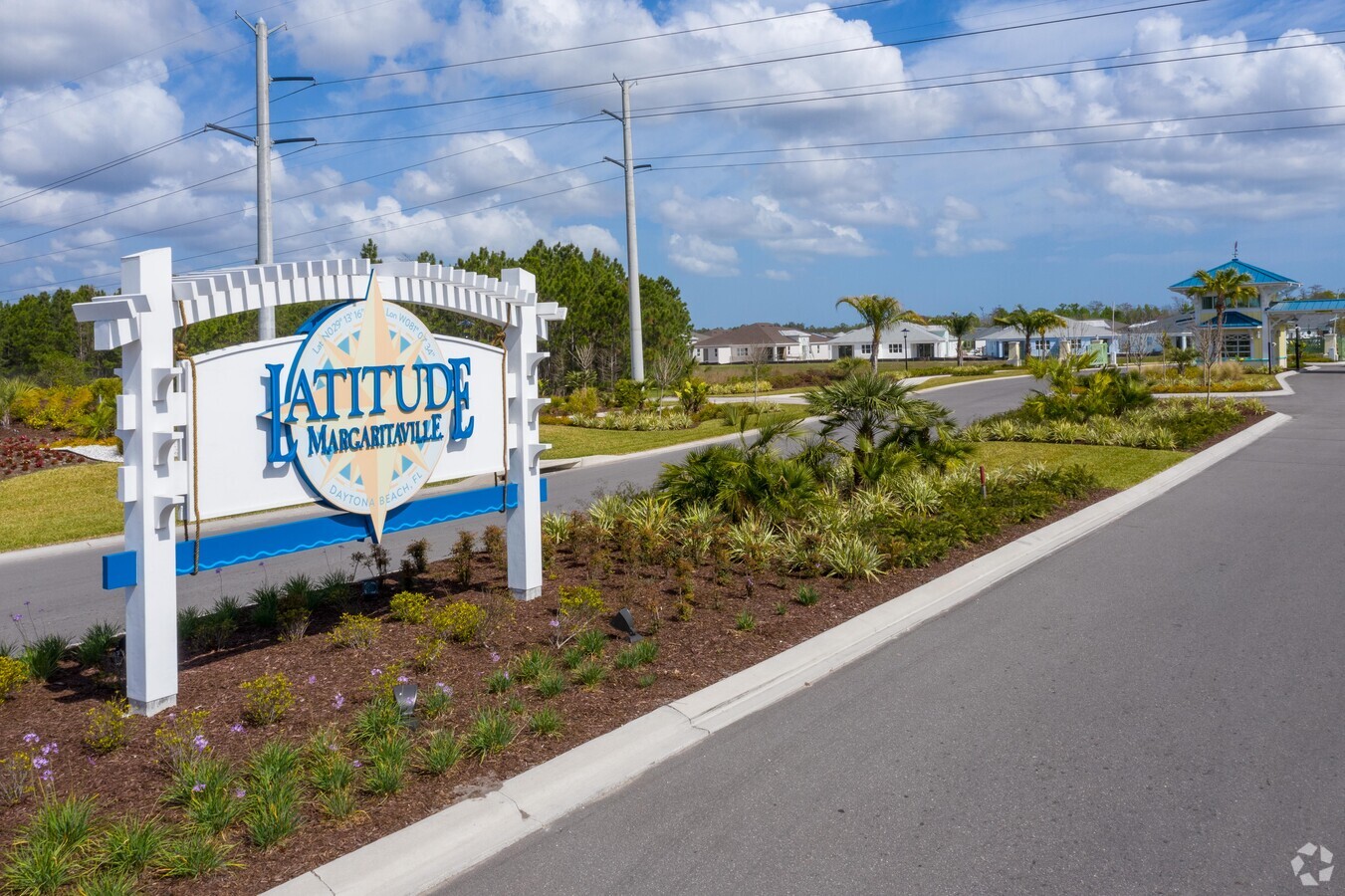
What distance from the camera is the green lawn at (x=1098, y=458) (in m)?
16.2

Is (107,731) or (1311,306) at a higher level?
(1311,306)

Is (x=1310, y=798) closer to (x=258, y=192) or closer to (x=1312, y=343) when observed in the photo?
(x=258, y=192)

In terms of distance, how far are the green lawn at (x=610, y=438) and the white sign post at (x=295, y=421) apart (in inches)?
495

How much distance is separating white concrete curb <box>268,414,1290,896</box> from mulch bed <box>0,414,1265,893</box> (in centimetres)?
13

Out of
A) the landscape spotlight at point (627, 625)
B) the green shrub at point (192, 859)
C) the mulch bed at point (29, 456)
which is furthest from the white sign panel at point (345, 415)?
the mulch bed at point (29, 456)

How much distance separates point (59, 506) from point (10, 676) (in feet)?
35.9

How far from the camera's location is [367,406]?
704cm

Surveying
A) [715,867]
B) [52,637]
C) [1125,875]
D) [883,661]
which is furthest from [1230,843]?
[52,637]

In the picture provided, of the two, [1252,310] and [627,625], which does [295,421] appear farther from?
[1252,310]

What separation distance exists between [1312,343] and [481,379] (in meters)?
99.2

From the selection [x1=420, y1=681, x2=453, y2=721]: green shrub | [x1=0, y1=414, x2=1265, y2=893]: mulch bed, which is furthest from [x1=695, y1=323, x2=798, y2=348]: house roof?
[x1=420, y1=681, x2=453, y2=721]: green shrub

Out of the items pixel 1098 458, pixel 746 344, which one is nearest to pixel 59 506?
pixel 1098 458

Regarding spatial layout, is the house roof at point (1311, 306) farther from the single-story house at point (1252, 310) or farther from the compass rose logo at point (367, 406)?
the compass rose logo at point (367, 406)

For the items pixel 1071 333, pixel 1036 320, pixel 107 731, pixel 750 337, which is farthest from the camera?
pixel 750 337
